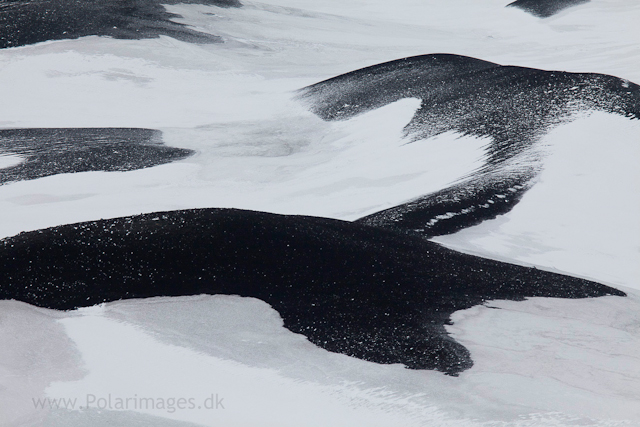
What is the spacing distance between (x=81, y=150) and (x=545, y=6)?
10789 mm

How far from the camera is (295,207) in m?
5.48

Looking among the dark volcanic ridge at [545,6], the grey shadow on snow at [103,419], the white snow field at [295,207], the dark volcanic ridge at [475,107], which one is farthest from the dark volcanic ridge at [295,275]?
the dark volcanic ridge at [545,6]

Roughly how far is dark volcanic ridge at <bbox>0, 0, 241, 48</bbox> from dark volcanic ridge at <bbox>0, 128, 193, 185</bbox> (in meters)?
3.19

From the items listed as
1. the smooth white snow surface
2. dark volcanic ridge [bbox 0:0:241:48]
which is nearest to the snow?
the smooth white snow surface

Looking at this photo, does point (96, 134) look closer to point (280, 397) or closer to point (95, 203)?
point (95, 203)

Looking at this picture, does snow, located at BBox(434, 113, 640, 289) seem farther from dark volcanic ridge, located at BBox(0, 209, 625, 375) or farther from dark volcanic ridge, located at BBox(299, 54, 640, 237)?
dark volcanic ridge, located at BBox(0, 209, 625, 375)

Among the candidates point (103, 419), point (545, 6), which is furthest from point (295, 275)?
point (545, 6)

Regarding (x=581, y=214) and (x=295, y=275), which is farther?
(x=581, y=214)

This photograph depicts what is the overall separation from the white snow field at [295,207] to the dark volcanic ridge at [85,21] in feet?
0.95

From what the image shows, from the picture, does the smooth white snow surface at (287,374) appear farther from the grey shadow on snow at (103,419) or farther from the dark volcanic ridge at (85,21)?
the dark volcanic ridge at (85,21)

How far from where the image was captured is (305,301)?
10.8 feet

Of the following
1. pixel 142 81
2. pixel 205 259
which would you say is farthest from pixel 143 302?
pixel 142 81

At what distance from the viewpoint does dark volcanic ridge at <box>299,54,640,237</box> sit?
16.9 ft

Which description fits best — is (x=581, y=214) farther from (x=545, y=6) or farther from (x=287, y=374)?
(x=545, y=6)
